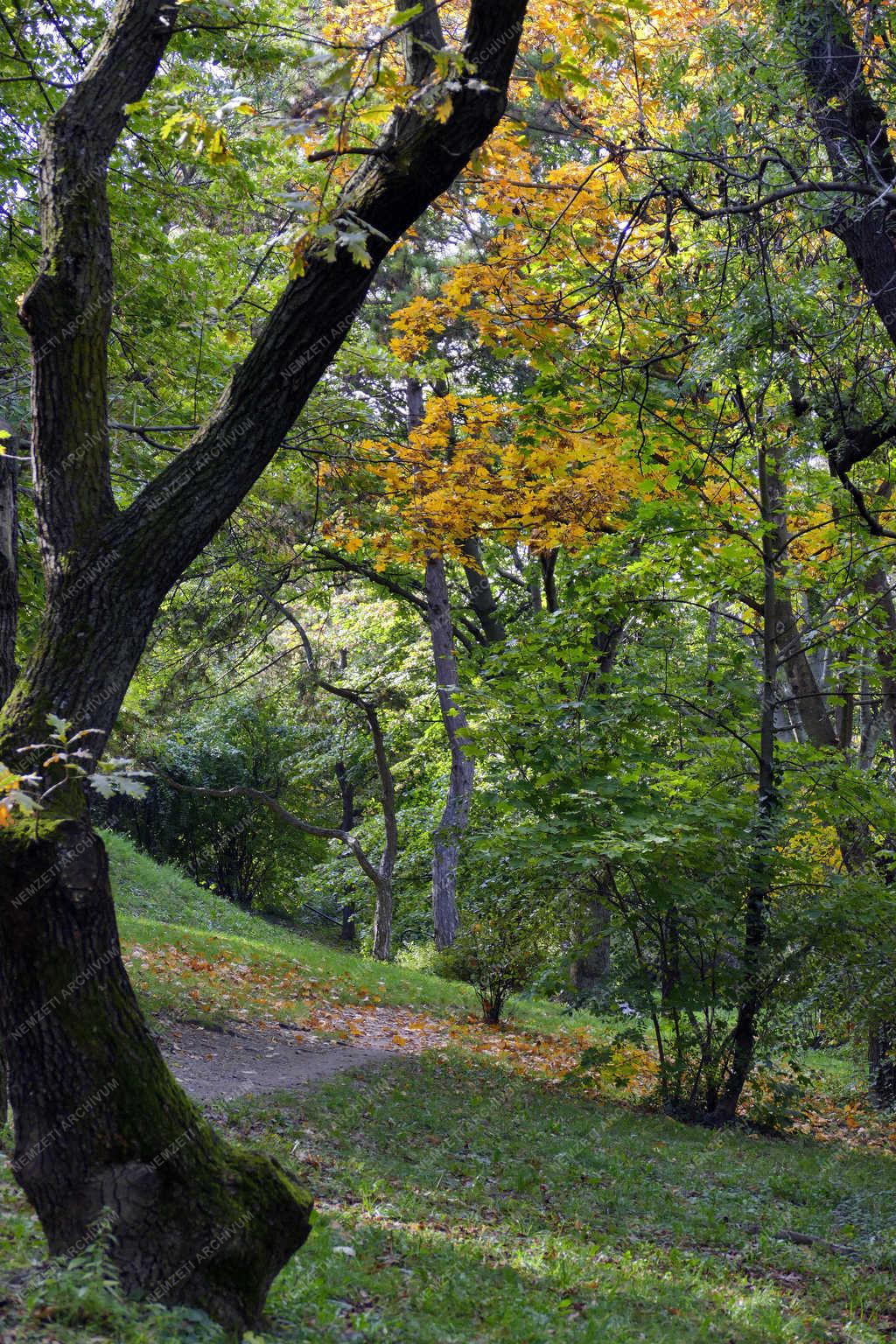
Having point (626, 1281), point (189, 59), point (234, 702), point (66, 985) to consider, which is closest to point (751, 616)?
point (189, 59)

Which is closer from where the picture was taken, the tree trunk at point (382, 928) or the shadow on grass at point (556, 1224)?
the shadow on grass at point (556, 1224)

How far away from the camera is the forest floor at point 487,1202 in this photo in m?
3.84

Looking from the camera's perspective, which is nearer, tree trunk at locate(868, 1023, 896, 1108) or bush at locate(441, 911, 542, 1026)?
bush at locate(441, 911, 542, 1026)

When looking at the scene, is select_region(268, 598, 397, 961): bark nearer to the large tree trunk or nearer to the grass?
the grass

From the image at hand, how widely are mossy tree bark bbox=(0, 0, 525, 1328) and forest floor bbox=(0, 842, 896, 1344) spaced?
0.26m

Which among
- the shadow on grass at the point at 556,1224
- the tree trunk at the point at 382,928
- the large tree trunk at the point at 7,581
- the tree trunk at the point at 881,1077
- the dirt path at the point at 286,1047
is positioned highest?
the large tree trunk at the point at 7,581

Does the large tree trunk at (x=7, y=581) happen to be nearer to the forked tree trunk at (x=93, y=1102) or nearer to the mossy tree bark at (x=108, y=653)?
the mossy tree bark at (x=108, y=653)

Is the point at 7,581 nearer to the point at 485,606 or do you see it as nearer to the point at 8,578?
the point at 8,578

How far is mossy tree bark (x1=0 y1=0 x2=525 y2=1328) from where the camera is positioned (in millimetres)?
3201

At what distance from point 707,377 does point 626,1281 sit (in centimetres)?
517

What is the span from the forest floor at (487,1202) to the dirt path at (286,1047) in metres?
0.04

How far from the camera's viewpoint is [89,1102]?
10.5ft

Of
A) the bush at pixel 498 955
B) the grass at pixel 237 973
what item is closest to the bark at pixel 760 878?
the bush at pixel 498 955

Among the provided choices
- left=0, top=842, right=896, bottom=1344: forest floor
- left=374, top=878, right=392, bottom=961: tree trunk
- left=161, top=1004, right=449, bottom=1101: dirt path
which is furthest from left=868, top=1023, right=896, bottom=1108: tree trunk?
left=374, top=878, right=392, bottom=961: tree trunk
